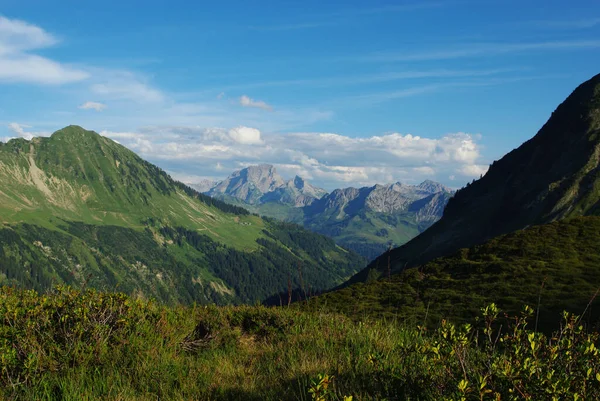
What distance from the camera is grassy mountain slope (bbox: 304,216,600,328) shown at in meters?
20.3

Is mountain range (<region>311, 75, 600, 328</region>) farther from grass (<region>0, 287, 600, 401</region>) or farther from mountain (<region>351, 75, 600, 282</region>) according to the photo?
mountain (<region>351, 75, 600, 282</region>)

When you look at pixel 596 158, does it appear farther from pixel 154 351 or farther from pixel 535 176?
pixel 154 351

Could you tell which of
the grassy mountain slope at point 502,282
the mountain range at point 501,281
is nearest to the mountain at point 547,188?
the mountain range at point 501,281

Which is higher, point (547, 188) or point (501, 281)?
point (547, 188)

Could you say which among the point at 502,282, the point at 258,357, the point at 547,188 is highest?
the point at 547,188

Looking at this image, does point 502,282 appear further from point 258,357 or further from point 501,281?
point 258,357

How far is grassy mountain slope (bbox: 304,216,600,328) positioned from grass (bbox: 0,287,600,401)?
324 inches

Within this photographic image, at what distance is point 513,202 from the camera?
578 ft

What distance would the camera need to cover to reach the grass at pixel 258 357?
457cm

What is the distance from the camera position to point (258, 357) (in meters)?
8.30

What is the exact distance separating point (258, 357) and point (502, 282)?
20.6 metres

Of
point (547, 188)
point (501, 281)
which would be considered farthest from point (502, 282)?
point (547, 188)

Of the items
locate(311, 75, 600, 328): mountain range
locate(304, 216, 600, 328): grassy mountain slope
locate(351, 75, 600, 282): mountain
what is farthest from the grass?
locate(351, 75, 600, 282): mountain

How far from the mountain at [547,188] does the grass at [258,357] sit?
5777 inches
